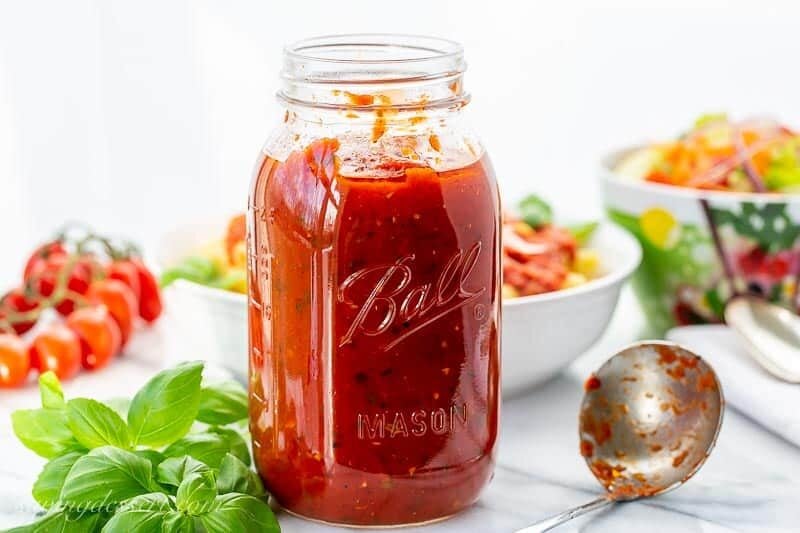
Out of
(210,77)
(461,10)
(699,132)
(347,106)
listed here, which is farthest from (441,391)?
(210,77)

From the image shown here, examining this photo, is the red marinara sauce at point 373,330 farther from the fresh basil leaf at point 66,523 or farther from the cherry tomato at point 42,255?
the cherry tomato at point 42,255

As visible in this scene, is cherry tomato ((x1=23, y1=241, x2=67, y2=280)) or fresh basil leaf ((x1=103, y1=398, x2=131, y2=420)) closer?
fresh basil leaf ((x1=103, y1=398, x2=131, y2=420))

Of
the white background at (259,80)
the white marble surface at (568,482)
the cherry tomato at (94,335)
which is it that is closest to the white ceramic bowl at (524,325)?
the white marble surface at (568,482)

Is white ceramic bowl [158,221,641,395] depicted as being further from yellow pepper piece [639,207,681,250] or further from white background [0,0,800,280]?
white background [0,0,800,280]

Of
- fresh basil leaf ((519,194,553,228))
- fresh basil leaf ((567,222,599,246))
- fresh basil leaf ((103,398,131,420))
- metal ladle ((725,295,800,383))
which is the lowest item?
metal ladle ((725,295,800,383))

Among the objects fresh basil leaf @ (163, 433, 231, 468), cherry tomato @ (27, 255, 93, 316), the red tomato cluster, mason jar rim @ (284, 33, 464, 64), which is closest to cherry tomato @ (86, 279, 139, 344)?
the red tomato cluster

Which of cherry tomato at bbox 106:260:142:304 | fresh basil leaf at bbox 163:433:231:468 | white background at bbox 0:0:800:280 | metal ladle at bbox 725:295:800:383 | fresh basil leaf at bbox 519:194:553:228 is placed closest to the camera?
fresh basil leaf at bbox 163:433:231:468

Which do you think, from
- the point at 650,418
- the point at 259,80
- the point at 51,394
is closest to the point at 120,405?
the point at 51,394
